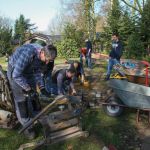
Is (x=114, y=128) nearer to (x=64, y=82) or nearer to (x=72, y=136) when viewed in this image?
(x=72, y=136)

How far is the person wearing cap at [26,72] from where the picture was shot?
5.33 metres

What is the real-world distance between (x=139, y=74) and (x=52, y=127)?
354cm

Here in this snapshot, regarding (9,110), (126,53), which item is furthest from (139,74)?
(126,53)

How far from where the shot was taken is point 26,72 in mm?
5777

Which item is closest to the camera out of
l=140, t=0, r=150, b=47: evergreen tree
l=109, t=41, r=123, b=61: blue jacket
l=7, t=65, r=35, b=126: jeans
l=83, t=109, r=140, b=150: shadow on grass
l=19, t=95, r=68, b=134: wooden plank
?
l=19, t=95, r=68, b=134: wooden plank

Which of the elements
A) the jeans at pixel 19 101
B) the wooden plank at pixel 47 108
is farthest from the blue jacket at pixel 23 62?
the wooden plank at pixel 47 108

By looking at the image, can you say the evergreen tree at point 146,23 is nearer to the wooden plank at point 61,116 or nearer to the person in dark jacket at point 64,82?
the person in dark jacket at point 64,82

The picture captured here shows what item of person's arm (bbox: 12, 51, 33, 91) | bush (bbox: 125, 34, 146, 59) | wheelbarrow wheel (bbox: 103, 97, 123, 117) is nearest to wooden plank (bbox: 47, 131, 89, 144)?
person's arm (bbox: 12, 51, 33, 91)

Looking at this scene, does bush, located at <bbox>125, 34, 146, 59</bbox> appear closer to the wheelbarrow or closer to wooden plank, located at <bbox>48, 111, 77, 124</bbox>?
the wheelbarrow

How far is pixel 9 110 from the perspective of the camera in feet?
21.4

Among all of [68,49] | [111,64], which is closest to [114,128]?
[111,64]

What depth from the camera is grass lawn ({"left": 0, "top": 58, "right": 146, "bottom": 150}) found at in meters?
5.68

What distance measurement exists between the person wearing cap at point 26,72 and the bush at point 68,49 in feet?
81.0

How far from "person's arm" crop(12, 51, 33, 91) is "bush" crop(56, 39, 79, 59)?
25.4 metres
